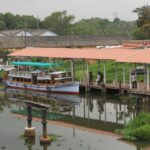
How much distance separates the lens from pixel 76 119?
3378 centimetres

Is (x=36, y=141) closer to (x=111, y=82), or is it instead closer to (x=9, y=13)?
(x=111, y=82)

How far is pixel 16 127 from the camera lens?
3100cm

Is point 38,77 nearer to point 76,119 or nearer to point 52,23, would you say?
point 76,119

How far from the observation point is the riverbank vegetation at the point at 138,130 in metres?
26.6

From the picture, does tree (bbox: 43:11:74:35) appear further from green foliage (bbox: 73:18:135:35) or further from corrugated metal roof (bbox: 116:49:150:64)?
corrugated metal roof (bbox: 116:49:150:64)

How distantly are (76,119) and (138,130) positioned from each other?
769cm

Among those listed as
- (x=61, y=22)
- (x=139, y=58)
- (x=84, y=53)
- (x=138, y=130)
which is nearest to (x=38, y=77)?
(x=84, y=53)

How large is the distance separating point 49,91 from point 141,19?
25709 millimetres

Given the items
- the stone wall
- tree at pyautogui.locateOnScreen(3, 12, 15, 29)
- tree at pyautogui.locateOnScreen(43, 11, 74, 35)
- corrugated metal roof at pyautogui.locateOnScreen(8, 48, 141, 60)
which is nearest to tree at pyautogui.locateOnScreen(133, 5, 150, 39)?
the stone wall

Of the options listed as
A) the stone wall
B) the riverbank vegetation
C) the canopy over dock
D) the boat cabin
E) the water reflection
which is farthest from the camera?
the stone wall

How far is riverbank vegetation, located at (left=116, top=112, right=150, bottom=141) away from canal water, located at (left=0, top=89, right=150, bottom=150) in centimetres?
55

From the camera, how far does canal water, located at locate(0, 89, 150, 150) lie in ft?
86.4

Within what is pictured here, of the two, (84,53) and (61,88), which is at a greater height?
(84,53)

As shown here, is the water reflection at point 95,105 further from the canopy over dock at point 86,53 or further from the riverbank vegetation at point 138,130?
the canopy over dock at point 86,53
